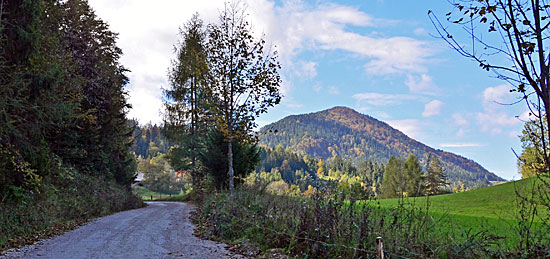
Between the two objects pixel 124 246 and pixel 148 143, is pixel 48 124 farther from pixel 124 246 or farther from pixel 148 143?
pixel 148 143

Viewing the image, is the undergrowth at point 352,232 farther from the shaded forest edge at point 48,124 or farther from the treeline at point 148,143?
the treeline at point 148,143

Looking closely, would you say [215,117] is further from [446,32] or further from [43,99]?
[446,32]

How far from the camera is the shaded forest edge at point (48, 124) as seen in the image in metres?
10.1

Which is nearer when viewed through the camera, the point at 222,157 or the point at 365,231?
the point at 365,231

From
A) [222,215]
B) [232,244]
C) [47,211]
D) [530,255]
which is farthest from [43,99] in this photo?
[530,255]

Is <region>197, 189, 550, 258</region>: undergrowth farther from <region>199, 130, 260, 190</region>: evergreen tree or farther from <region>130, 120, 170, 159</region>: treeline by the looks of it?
<region>130, 120, 170, 159</region>: treeline

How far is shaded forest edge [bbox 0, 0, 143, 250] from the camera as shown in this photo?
10102mm

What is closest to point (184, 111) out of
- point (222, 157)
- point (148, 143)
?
point (222, 157)

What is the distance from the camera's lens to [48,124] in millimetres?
12492

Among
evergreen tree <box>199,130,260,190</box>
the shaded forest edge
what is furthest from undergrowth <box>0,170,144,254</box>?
evergreen tree <box>199,130,260,190</box>

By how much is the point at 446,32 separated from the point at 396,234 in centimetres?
307

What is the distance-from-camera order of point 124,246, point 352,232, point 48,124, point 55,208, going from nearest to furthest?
1. point 352,232
2. point 124,246
3. point 48,124
4. point 55,208

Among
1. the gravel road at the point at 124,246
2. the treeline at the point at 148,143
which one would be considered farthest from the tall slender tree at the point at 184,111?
the treeline at the point at 148,143

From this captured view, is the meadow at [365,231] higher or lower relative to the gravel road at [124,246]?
higher
